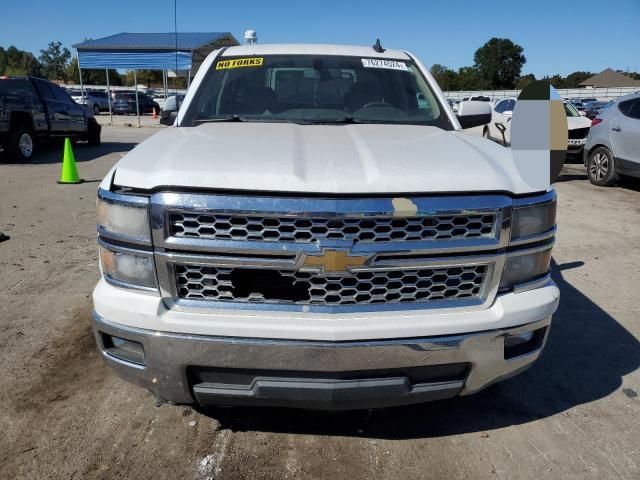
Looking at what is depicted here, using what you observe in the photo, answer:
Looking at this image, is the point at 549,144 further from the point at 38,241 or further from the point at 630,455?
the point at 38,241

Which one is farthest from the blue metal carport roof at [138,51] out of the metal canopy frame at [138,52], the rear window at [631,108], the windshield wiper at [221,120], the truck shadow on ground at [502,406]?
the truck shadow on ground at [502,406]

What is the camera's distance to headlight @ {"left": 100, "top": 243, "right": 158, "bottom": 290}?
207 centimetres

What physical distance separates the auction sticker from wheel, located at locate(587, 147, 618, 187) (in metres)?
8.22

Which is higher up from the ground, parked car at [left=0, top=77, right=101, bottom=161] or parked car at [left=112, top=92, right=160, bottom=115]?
parked car at [left=112, top=92, right=160, bottom=115]

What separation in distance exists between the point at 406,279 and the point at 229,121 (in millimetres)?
1711

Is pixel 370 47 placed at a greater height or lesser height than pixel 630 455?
greater

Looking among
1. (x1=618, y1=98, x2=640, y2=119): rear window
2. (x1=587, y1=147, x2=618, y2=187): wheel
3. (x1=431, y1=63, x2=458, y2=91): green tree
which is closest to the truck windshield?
(x1=618, y1=98, x2=640, y2=119): rear window

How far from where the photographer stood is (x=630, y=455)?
97.6 inches

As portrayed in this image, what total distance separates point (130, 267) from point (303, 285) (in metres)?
0.70

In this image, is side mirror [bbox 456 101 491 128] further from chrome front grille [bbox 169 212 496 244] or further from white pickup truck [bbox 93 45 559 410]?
chrome front grille [bbox 169 212 496 244]

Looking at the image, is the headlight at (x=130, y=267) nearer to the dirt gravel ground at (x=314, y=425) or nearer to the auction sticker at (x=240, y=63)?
the dirt gravel ground at (x=314, y=425)

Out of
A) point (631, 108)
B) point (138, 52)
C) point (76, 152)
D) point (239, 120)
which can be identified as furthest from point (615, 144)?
point (138, 52)

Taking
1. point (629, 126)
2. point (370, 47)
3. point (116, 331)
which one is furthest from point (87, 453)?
point (629, 126)

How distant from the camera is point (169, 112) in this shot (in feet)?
12.6
